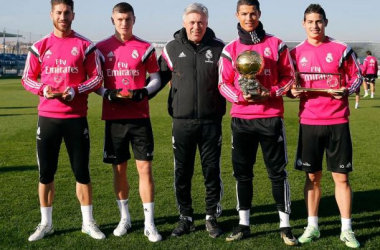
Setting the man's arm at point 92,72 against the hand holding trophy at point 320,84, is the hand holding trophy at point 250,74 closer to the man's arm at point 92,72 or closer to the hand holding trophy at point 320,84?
the hand holding trophy at point 320,84

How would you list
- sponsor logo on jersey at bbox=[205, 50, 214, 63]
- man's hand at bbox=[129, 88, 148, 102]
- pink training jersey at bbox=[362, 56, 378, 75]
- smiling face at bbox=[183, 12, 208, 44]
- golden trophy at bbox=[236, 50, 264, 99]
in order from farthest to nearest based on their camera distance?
pink training jersey at bbox=[362, 56, 378, 75]
sponsor logo on jersey at bbox=[205, 50, 214, 63]
smiling face at bbox=[183, 12, 208, 44]
man's hand at bbox=[129, 88, 148, 102]
golden trophy at bbox=[236, 50, 264, 99]

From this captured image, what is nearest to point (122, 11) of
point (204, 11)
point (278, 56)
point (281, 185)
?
point (204, 11)

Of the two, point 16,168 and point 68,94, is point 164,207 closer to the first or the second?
point 68,94

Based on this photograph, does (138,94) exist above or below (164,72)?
below

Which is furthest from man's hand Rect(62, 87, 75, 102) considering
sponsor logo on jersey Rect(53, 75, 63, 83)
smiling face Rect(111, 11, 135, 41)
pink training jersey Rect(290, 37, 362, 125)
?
pink training jersey Rect(290, 37, 362, 125)

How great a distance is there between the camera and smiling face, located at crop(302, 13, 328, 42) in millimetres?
4598

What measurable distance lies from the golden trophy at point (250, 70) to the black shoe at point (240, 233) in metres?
1.33

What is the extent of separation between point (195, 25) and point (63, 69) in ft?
4.35

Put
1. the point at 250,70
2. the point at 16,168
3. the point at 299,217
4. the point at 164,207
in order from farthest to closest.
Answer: the point at 16,168 → the point at 164,207 → the point at 299,217 → the point at 250,70

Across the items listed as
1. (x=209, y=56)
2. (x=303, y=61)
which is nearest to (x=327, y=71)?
(x=303, y=61)

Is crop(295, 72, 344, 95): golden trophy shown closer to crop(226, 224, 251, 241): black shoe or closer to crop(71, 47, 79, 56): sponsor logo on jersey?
crop(226, 224, 251, 241): black shoe

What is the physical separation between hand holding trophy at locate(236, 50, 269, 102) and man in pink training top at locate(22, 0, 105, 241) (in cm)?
136

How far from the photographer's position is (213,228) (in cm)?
500

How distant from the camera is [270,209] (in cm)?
584
